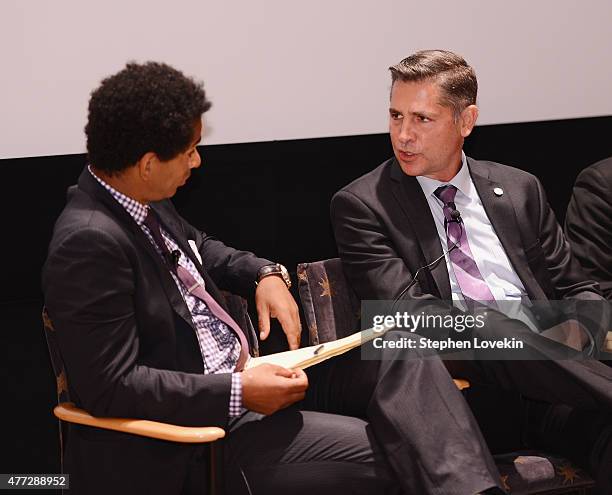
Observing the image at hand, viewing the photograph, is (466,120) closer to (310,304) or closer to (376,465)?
(310,304)

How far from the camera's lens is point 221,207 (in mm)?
3471

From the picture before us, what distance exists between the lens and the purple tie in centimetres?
234

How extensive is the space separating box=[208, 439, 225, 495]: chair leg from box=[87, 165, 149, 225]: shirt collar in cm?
56

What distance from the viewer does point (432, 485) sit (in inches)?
87.7

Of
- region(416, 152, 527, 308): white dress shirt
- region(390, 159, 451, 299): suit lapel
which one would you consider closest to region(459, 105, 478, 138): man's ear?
region(416, 152, 527, 308): white dress shirt

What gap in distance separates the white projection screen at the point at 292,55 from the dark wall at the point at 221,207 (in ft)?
0.21

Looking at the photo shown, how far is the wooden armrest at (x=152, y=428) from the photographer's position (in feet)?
6.73

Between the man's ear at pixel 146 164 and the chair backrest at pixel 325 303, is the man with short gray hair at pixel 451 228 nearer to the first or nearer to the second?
the chair backrest at pixel 325 303

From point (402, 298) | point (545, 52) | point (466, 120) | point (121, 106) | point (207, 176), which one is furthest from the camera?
point (545, 52)

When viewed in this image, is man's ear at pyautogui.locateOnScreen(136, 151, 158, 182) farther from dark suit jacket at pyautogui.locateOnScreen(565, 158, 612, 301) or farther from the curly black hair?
dark suit jacket at pyautogui.locateOnScreen(565, 158, 612, 301)

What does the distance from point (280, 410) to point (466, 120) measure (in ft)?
3.69

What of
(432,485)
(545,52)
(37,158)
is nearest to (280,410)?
(432,485)

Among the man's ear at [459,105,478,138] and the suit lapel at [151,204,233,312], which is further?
the man's ear at [459,105,478,138]

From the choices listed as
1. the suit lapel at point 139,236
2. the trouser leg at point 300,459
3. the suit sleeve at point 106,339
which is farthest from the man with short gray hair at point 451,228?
the suit sleeve at point 106,339
